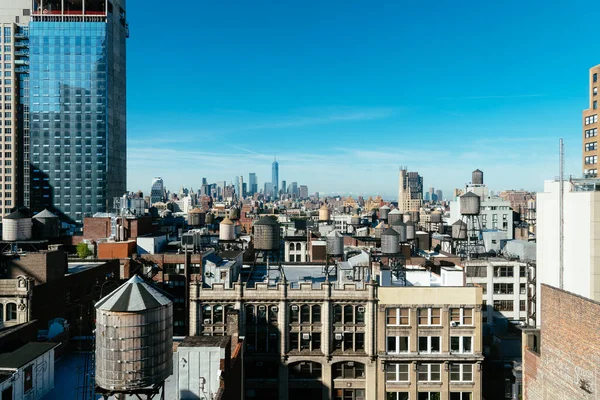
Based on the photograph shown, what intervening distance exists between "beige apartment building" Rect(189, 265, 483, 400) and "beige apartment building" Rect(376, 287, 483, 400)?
0.29 feet

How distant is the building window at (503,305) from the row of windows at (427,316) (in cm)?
2036

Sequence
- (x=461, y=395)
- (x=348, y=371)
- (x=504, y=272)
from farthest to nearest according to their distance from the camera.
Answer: (x=504, y=272)
(x=348, y=371)
(x=461, y=395)

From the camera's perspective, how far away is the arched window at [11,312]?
3272 centimetres

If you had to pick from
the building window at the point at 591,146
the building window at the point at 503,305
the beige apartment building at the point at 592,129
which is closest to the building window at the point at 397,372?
the building window at the point at 503,305

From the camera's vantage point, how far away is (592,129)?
→ 81.8m

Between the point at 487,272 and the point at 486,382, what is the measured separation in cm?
1520

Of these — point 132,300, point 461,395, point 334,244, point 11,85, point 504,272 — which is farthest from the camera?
point 11,85

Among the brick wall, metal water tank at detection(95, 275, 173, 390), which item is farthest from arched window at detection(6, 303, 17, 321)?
the brick wall

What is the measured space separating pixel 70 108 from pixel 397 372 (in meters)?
132

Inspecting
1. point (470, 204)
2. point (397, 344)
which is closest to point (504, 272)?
point (470, 204)

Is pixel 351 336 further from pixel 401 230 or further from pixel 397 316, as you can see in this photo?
pixel 401 230

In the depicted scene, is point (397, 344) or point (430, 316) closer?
point (397, 344)

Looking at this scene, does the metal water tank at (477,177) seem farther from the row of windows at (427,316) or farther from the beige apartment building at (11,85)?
the beige apartment building at (11,85)

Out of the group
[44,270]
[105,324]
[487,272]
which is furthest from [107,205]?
[105,324]
